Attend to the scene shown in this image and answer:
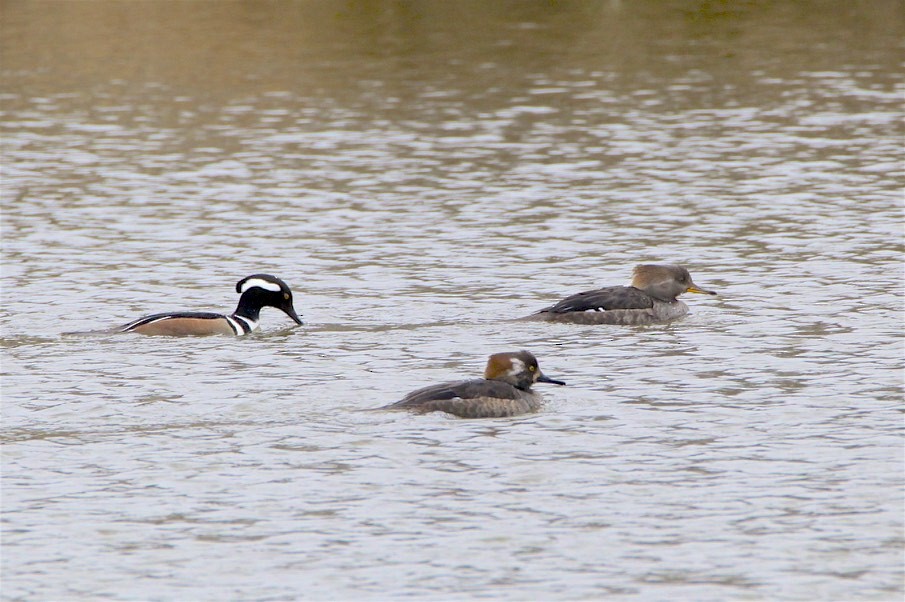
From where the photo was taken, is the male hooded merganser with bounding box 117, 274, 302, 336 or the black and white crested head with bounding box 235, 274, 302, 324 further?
the black and white crested head with bounding box 235, 274, 302, 324

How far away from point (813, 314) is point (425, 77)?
21.6m

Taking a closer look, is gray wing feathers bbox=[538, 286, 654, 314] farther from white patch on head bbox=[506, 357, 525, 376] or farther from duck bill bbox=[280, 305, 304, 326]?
white patch on head bbox=[506, 357, 525, 376]

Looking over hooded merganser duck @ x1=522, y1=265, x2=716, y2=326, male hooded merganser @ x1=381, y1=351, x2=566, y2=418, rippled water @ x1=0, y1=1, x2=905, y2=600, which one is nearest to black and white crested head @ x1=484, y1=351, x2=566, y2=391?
male hooded merganser @ x1=381, y1=351, x2=566, y2=418

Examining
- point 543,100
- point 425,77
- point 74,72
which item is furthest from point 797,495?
point 74,72

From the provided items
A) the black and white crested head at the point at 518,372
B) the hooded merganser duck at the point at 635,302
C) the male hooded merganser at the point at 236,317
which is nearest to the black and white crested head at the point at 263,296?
the male hooded merganser at the point at 236,317

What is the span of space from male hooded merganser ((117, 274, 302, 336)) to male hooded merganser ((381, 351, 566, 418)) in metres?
3.93

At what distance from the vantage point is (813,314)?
1758cm

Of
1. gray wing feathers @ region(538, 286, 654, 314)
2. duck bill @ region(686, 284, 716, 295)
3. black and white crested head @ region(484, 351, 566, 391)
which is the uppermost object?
black and white crested head @ region(484, 351, 566, 391)

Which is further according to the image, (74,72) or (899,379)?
(74,72)

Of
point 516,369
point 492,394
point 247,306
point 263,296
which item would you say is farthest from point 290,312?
point 492,394

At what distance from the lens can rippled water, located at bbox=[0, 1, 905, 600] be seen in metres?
10.7

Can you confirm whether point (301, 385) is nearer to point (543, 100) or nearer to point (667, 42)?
point (543, 100)

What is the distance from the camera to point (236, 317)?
17750 millimetres

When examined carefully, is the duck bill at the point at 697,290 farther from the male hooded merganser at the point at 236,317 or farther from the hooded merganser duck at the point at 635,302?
the male hooded merganser at the point at 236,317
